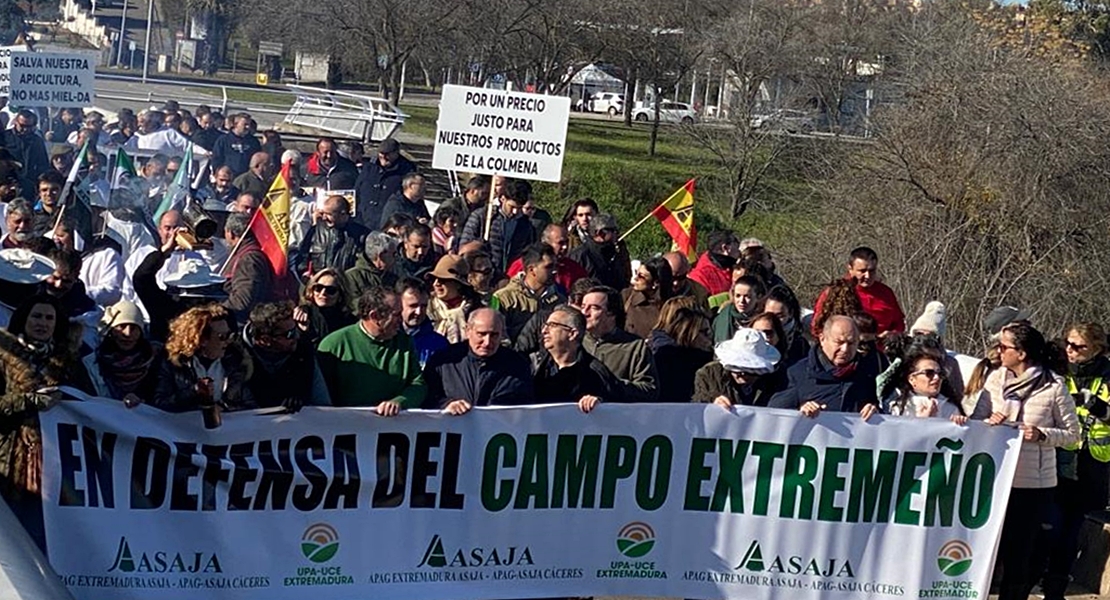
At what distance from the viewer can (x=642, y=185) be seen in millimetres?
37750

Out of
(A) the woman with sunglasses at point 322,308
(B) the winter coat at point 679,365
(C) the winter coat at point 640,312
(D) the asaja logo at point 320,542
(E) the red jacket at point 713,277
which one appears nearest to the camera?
(D) the asaja logo at point 320,542

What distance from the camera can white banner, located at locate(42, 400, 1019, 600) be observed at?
6930mm

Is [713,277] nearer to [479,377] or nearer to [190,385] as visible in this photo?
[479,377]

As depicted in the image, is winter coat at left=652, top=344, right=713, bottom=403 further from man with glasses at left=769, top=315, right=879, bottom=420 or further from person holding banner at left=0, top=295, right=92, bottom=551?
person holding banner at left=0, top=295, right=92, bottom=551

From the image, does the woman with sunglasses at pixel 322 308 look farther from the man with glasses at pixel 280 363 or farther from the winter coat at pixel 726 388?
the winter coat at pixel 726 388

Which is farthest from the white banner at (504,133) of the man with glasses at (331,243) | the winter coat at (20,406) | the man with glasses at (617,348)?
the winter coat at (20,406)

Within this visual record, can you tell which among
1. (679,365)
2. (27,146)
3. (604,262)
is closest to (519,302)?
(679,365)

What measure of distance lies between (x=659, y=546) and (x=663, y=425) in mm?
540

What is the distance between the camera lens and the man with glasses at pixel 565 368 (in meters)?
7.91

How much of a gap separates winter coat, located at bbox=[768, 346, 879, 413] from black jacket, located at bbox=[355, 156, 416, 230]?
29.1 feet

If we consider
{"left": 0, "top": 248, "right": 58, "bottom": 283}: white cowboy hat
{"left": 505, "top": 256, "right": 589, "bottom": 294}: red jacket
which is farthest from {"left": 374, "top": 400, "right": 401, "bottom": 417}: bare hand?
{"left": 505, "top": 256, "right": 589, "bottom": 294}: red jacket

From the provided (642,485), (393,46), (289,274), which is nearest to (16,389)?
(642,485)

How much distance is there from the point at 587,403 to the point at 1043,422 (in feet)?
7.44

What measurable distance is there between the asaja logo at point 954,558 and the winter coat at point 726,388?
105 cm
